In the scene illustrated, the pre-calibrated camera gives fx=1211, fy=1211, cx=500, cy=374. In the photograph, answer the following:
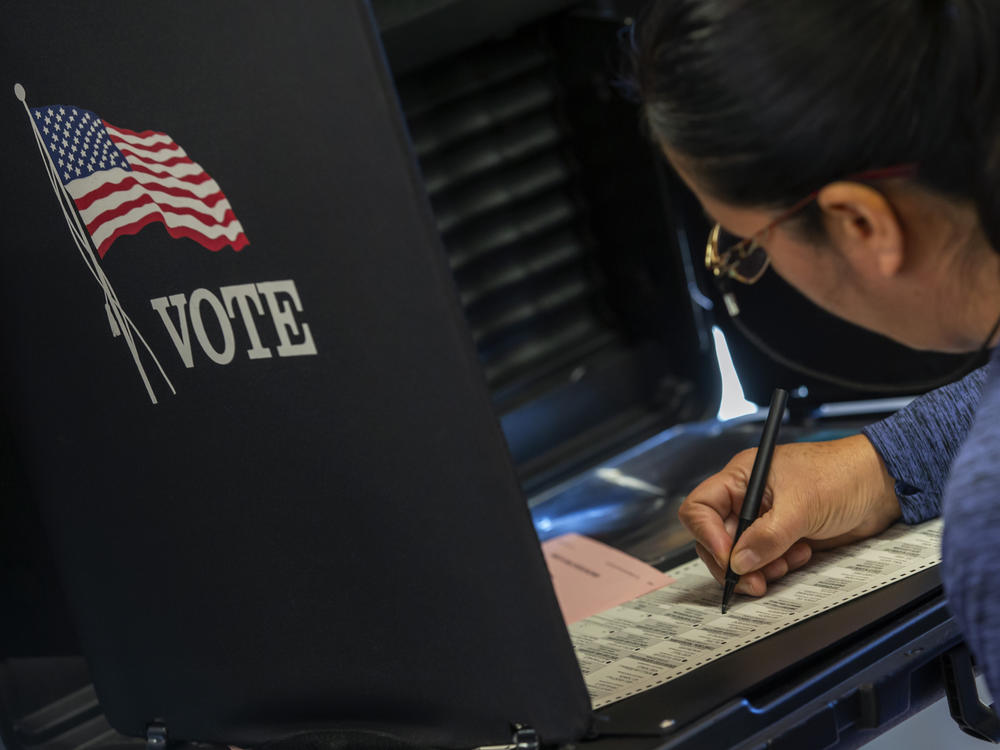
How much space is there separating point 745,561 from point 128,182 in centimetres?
57

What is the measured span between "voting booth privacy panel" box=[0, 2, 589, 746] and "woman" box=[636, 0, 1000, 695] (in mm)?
198

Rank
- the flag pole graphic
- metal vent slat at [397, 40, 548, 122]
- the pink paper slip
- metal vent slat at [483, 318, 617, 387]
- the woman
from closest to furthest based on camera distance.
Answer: the woman, the flag pole graphic, the pink paper slip, metal vent slat at [397, 40, 548, 122], metal vent slat at [483, 318, 617, 387]

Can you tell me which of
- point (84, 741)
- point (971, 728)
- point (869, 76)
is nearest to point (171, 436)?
point (84, 741)

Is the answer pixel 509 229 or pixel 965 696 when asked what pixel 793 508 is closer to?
pixel 965 696

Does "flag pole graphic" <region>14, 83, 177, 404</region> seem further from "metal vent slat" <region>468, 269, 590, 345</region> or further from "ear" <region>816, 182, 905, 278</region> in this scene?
"metal vent slat" <region>468, 269, 590, 345</region>

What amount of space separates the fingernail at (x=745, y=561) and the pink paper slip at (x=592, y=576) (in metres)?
0.14

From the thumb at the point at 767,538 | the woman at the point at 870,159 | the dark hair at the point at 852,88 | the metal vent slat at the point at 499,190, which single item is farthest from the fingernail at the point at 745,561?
the metal vent slat at the point at 499,190

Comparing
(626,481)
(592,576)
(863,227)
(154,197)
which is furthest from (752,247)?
(626,481)

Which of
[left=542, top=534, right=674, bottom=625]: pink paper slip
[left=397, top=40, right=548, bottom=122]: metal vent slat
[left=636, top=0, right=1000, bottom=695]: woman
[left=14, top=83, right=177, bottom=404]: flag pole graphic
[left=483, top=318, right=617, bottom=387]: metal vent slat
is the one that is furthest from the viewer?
[left=483, top=318, right=617, bottom=387]: metal vent slat

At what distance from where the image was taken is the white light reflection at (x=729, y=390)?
1.51m

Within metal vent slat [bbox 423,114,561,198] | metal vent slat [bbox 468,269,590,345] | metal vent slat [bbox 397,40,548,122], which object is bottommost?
metal vent slat [bbox 468,269,590,345]

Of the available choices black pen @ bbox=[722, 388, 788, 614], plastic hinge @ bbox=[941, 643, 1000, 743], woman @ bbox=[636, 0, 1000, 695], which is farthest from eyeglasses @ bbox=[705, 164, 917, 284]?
plastic hinge @ bbox=[941, 643, 1000, 743]

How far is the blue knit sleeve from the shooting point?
3.56ft

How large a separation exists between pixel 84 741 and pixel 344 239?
678mm
